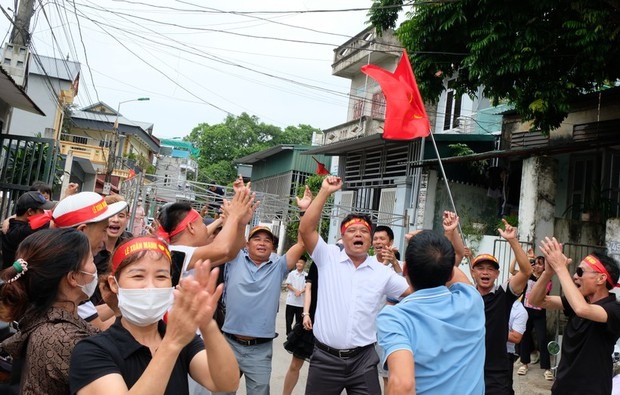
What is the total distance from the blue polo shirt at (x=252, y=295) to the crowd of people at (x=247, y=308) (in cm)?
1

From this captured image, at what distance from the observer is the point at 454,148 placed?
13547mm

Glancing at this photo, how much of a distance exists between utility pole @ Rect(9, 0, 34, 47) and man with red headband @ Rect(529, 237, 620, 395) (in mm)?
9533

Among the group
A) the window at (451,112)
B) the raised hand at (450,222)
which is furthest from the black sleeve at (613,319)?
the window at (451,112)

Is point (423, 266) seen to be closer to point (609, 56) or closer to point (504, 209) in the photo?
point (609, 56)

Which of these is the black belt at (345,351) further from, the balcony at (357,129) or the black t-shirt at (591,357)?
the balcony at (357,129)

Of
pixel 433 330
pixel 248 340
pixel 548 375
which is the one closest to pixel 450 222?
pixel 433 330

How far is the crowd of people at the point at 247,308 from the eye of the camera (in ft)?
6.18

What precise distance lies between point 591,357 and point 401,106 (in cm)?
542

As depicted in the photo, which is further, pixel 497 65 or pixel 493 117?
pixel 493 117

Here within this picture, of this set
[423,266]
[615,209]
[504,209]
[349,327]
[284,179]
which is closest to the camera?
[423,266]

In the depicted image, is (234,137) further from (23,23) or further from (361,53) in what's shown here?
(23,23)

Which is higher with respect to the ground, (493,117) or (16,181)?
(493,117)

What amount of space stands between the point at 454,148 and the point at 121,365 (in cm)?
1268

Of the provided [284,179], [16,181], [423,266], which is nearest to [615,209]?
[423,266]
